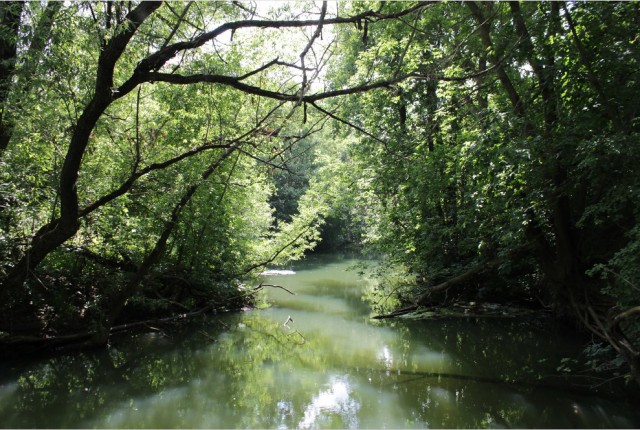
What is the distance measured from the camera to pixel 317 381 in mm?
6461

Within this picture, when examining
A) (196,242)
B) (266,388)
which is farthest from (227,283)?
(266,388)

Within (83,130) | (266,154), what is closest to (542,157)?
(266,154)

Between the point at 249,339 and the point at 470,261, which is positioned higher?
the point at 470,261

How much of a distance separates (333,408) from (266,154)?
4554mm

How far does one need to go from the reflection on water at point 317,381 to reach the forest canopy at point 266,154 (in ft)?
2.73

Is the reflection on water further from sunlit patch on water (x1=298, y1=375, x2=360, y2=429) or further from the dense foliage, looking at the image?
the dense foliage

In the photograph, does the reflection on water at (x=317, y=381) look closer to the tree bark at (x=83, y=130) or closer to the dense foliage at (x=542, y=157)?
the dense foliage at (x=542, y=157)

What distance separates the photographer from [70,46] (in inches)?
195

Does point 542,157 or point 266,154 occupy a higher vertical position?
point 266,154

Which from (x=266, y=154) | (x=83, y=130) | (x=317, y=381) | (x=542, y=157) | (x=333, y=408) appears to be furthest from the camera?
(x=266, y=154)

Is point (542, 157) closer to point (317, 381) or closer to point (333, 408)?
point (333, 408)

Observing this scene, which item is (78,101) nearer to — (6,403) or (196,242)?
(6,403)

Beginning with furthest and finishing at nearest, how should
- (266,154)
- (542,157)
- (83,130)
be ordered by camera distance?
1. (266,154)
2. (542,157)
3. (83,130)

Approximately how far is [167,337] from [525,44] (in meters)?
8.71
